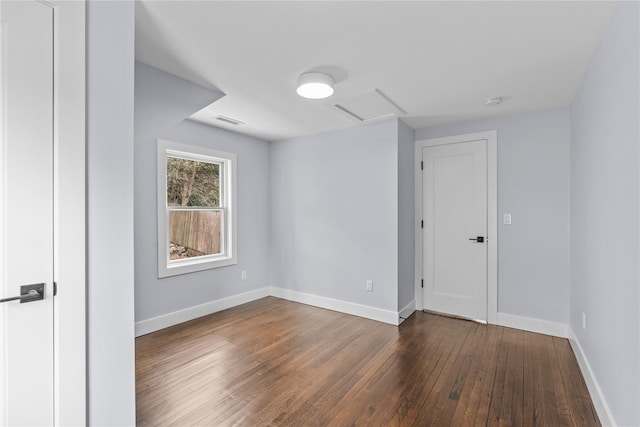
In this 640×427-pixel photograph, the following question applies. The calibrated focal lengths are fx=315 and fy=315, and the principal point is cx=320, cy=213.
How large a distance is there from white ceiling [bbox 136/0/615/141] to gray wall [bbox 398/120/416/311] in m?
0.75

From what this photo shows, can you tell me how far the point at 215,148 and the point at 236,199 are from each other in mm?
723

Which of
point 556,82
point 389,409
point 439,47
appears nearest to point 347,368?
point 389,409

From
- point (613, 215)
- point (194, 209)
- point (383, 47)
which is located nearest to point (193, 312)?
point (194, 209)

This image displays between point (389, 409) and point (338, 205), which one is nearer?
point (389, 409)

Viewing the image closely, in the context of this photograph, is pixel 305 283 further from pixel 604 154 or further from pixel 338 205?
pixel 604 154

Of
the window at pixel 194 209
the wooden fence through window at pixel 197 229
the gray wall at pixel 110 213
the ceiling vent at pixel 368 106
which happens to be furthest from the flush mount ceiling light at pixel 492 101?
the wooden fence through window at pixel 197 229

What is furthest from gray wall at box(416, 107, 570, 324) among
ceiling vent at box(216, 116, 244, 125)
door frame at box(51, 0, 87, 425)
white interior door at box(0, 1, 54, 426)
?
white interior door at box(0, 1, 54, 426)

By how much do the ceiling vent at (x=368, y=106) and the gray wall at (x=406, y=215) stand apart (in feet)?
1.16

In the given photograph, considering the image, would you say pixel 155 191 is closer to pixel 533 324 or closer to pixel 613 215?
pixel 613 215

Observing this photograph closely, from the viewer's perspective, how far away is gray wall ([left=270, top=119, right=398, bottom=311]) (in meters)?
3.69

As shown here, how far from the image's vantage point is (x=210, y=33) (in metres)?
1.89

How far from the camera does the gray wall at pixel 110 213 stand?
4.54ft

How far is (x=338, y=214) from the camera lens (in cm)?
411

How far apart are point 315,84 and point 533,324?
129 inches
